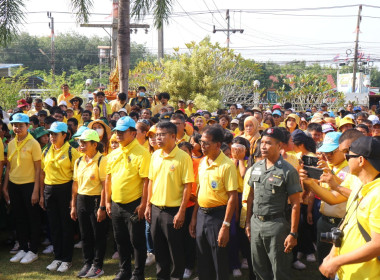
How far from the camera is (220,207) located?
181 inches

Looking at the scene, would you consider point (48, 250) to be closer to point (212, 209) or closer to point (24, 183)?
point (24, 183)

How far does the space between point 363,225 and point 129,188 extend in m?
3.06

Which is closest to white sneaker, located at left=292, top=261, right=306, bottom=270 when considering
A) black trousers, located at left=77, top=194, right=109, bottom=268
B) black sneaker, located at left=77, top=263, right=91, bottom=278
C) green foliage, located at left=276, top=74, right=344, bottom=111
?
black trousers, located at left=77, top=194, right=109, bottom=268

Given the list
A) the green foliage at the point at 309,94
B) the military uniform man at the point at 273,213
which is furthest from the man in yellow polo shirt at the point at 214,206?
the green foliage at the point at 309,94

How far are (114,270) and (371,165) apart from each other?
4155 millimetres

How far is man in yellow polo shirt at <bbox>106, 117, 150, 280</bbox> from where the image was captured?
5.18 metres

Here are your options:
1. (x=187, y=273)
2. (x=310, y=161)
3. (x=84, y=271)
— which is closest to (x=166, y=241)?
(x=187, y=273)

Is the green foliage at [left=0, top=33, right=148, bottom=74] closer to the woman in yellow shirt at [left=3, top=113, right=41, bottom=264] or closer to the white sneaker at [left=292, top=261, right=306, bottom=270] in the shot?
the woman in yellow shirt at [left=3, top=113, right=41, bottom=264]

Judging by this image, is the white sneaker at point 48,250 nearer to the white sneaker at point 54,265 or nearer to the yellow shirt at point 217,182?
the white sneaker at point 54,265

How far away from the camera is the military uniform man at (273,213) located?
13.1 feet

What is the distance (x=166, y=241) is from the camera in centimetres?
503

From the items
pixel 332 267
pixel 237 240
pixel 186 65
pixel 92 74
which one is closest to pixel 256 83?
pixel 186 65

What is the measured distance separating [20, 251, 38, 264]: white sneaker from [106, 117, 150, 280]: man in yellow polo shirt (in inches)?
67.2

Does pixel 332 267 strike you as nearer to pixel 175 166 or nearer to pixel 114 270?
pixel 175 166
